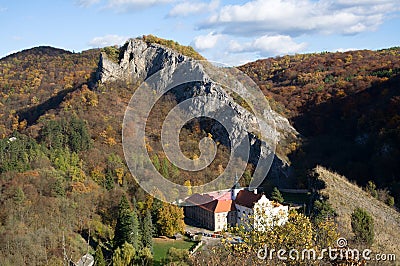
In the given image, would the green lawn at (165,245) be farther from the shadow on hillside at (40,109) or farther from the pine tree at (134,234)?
the shadow on hillside at (40,109)

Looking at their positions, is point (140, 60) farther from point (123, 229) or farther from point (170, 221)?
point (123, 229)

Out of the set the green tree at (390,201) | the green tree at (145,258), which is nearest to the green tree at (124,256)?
the green tree at (145,258)

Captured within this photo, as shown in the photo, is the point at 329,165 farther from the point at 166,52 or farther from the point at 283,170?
the point at 166,52

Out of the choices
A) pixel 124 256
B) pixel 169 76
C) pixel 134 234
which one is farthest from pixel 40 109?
pixel 124 256

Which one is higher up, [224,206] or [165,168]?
[165,168]

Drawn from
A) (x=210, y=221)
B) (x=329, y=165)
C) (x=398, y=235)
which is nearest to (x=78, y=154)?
(x=210, y=221)

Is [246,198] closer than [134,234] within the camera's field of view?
No

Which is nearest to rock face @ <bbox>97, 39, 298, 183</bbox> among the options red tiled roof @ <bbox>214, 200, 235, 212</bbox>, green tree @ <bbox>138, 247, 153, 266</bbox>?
red tiled roof @ <bbox>214, 200, 235, 212</bbox>
